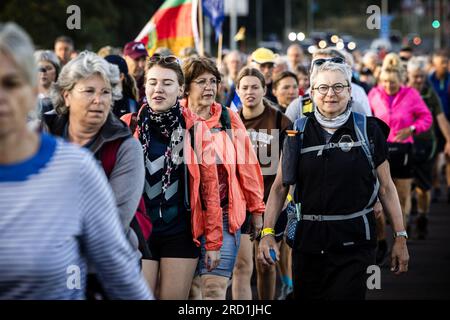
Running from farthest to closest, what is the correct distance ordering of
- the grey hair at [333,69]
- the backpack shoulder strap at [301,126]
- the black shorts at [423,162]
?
the black shorts at [423,162]
the grey hair at [333,69]
the backpack shoulder strap at [301,126]

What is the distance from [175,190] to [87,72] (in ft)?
5.20

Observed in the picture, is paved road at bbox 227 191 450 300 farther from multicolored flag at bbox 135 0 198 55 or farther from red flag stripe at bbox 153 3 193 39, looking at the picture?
red flag stripe at bbox 153 3 193 39

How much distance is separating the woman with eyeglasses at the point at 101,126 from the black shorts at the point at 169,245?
43.8 inches

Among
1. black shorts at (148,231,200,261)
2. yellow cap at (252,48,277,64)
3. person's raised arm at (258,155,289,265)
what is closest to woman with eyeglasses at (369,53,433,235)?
yellow cap at (252,48,277,64)

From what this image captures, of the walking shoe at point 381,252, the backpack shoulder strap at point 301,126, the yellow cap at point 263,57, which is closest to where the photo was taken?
the backpack shoulder strap at point 301,126

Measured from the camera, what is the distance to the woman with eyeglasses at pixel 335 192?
6.63 metres

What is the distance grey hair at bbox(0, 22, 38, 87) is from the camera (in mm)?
3387

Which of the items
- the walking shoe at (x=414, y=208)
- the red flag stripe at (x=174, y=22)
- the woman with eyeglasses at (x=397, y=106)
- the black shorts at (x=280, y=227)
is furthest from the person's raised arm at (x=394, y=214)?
the walking shoe at (x=414, y=208)

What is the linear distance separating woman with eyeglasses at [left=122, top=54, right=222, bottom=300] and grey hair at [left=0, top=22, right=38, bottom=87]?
11.8 feet

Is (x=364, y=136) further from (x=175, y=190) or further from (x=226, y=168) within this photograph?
(x=226, y=168)

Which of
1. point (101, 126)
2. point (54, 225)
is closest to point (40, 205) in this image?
point (54, 225)

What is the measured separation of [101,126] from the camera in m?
5.59

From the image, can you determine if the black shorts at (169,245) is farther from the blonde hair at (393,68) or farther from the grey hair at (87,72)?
the blonde hair at (393,68)
